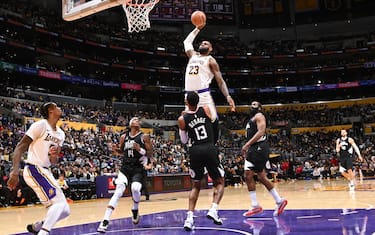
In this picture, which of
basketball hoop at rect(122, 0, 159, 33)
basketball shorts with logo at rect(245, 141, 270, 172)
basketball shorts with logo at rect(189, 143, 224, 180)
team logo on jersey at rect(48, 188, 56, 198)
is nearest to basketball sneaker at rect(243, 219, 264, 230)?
basketball shorts with logo at rect(189, 143, 224, 180)

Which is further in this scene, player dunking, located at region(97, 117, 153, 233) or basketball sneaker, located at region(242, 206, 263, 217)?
basketball sneaker, located at region(242, 206, 263, 217)

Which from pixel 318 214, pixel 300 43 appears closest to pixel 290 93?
pixel 300 43

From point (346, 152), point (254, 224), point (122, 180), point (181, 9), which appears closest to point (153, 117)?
point (181, 9)

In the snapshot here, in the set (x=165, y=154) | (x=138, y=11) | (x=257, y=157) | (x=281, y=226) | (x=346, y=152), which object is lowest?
(x=165, y=154)

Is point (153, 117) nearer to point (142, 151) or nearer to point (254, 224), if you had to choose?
point (142, 151)

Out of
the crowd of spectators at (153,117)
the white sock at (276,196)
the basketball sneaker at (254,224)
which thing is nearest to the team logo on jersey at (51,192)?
the basketball sneaker at (254,224)

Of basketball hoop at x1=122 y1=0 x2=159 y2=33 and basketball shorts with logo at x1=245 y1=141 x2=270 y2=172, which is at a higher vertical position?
basketball hoop at x1=122 y1=0 x2=159 y2=33

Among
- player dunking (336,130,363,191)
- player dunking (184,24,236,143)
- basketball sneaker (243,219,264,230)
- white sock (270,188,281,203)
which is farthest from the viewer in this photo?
player dunking (336,130,363,191)

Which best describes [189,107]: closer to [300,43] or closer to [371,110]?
[371,110]

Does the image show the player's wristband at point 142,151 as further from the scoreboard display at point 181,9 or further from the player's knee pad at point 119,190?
the scoreboard display at point 181,9

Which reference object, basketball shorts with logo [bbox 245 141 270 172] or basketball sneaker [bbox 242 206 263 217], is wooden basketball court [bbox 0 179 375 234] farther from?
basketball shorts with logo [bbox 245 141 270 172]

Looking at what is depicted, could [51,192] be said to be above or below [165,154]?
above

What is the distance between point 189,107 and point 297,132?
1411 inches

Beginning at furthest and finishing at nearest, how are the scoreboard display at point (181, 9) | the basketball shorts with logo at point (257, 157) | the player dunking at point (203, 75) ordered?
the scoreboard display at point (181, 9) < the basketball shorts with logo at point (257, 157) < the player dunking at point (203, 75)
